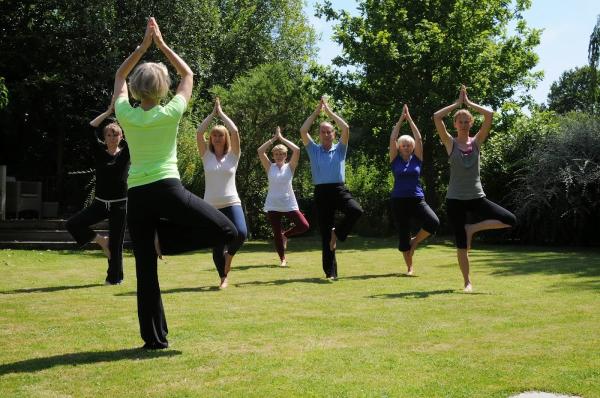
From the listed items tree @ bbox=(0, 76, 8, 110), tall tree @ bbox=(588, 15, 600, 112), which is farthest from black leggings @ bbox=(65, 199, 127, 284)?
tall tree @ bbox=(588, 15, 600, 112)

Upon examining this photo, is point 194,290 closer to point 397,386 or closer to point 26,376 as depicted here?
point 26,376

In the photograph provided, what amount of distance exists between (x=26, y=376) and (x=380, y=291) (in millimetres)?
5347

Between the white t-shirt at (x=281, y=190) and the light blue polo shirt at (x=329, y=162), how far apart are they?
232 cm

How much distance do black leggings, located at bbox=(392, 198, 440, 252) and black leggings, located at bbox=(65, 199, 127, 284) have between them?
13.8ft

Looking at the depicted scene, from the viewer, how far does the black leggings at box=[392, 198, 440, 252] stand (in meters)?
11.1

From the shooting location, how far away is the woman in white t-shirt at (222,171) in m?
9.28

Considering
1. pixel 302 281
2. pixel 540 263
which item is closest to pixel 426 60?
pixel 540 263

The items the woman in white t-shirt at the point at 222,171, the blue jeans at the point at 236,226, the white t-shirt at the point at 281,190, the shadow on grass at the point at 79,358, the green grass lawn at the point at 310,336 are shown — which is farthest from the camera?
the white t-shirt at the point at 281,190

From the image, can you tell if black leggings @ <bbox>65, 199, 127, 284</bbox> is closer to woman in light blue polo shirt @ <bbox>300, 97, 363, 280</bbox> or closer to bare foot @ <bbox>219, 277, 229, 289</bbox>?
bare foot @ <bbox>219, 277, 229, 289</bbox>

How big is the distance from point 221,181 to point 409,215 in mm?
3424

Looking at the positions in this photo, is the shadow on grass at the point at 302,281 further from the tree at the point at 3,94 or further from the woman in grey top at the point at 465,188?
the tree at the point at 3,94

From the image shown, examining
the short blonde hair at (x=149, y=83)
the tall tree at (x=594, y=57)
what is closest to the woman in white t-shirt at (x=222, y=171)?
the short blonde hair at (x=149, y=83)

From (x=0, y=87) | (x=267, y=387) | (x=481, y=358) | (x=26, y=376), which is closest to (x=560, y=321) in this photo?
(x=481, y=358)

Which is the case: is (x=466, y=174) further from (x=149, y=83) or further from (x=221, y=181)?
(x=149, y=83)
